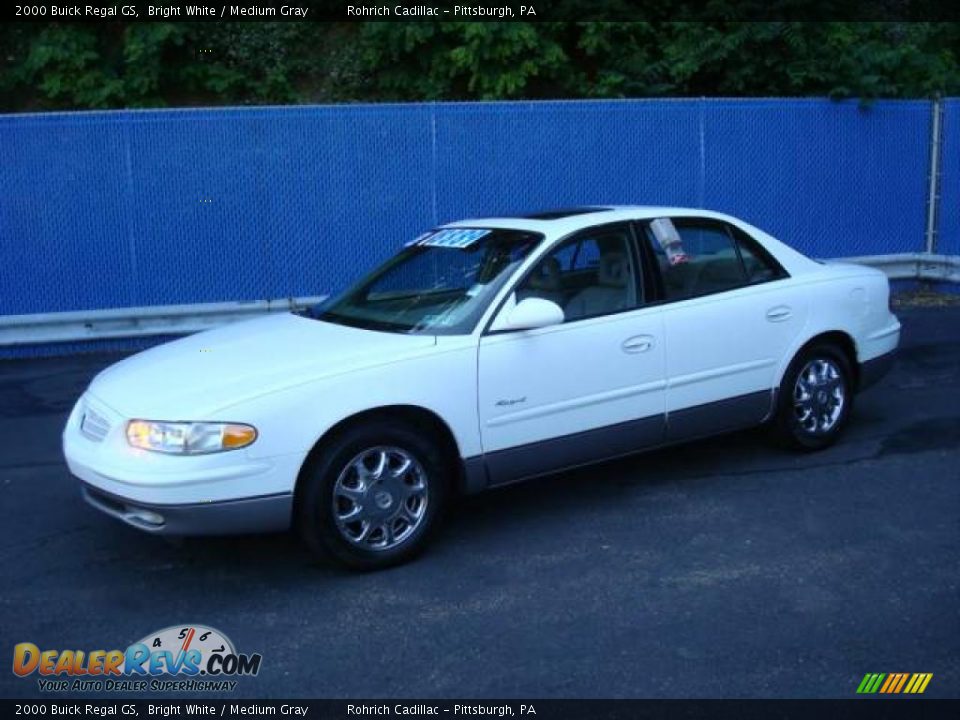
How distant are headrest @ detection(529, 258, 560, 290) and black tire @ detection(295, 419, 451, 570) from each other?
1.01 m

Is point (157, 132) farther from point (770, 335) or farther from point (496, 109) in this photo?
point (770, 335)

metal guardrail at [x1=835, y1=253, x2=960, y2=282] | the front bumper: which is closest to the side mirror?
the front bumper

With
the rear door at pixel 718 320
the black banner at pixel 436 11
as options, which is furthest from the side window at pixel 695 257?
the black banner at pixel 436 11

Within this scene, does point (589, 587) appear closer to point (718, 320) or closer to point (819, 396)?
point (718, 320)

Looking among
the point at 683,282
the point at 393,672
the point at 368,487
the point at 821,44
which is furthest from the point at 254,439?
the point at 821,44

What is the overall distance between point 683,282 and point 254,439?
8.60 ft

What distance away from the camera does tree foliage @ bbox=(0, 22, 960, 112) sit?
1264 centimetres

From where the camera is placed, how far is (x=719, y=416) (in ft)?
19.6

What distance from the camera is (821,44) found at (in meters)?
13.0

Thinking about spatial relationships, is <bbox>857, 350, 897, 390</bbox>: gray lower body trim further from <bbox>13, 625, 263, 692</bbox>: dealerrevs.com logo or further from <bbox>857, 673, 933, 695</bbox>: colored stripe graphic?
<bbox>13, 625, 263, 692</bbox>: dealerrevs.com logo

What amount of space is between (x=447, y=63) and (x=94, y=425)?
360 inches

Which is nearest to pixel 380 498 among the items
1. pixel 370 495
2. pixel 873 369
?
pixel 370 495

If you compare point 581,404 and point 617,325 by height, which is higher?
point 617,325
